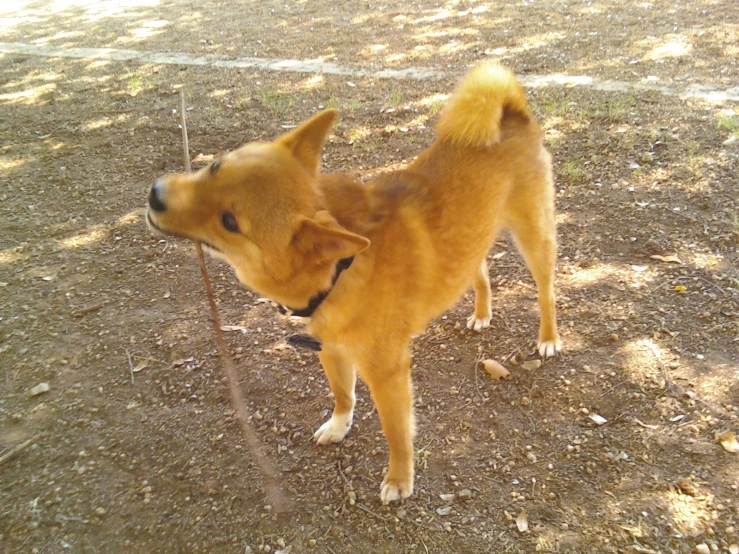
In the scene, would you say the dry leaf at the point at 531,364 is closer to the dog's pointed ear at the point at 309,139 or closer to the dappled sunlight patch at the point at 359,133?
the dog's pointed ear at the point at 309,139

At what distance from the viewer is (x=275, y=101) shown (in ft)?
22.0

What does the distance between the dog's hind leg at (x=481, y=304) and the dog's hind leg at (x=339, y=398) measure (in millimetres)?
1136

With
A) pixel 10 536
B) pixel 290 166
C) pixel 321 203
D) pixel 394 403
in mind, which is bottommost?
pixel 10 536

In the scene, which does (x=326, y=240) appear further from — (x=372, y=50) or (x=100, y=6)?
(x=100, y=6)

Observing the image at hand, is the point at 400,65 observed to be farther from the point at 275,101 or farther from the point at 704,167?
the point at 704,167

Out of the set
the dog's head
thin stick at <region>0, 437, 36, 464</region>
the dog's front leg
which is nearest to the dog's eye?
the dog's head

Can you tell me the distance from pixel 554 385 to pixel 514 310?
77 centimetres

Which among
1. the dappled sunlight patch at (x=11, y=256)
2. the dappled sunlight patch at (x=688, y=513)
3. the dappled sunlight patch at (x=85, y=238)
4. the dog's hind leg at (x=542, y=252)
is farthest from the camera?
the dappled sunlight patch at (x=85, y=238)

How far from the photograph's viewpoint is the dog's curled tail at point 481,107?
9.49 ft

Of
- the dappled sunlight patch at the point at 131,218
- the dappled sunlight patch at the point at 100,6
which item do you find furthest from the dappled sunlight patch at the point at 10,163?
the dappled sunlight patch at the point at 100,6

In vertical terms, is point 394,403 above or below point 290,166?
below

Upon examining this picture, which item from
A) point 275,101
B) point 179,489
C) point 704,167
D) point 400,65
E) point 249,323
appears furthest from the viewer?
point 400,65

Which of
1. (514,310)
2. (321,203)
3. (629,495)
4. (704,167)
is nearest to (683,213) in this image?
(704,167)

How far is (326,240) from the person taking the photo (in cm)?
207
